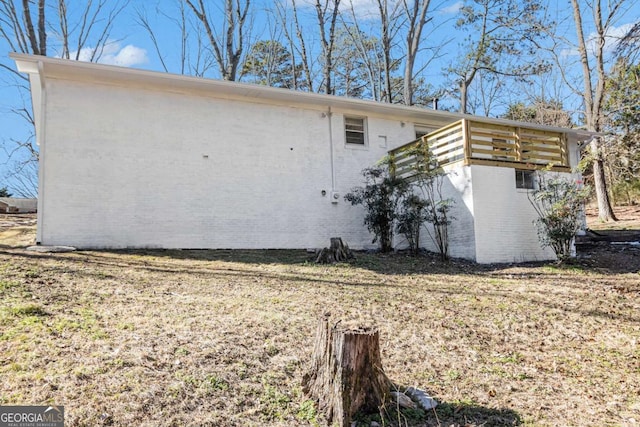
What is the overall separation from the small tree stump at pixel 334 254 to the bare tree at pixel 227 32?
454 inches

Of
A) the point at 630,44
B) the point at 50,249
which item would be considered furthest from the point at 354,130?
the point at 630,44

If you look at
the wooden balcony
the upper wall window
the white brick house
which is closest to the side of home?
the white brick house

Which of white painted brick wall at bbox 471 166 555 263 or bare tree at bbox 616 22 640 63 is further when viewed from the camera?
bare tree at bbox 616 22 640 63

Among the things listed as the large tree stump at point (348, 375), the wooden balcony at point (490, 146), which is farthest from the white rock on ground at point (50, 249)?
the wooden balcony at point (490, 146)

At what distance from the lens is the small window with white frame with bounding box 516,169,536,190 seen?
10.8 m

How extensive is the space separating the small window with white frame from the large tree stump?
28.6ft

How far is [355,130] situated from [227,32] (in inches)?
398

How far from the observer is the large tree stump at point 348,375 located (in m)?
3.40

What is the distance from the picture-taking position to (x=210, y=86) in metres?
10.6

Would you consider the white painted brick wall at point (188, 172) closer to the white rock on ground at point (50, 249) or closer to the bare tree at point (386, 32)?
the white rock on ground at point (50, 249)

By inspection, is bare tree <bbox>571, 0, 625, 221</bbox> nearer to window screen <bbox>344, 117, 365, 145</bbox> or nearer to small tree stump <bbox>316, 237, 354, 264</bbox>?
window screen <bbox>344, 117, 365, 145</bbox>

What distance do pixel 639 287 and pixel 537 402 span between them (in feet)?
17.2

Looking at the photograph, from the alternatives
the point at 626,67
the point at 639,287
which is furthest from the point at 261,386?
the point at 626,67

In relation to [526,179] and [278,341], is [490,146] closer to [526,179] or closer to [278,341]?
[526,179]
